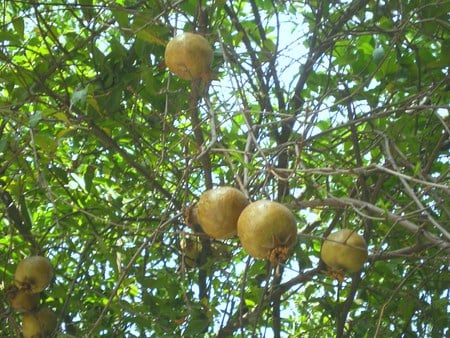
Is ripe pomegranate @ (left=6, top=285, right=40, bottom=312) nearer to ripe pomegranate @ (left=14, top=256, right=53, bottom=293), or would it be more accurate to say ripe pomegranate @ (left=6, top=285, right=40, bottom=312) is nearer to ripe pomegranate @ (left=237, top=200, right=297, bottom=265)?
ripe pomegranate @ (left=14, top=256, right=53, bottom=293)

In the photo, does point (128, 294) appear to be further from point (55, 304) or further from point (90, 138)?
point (90, 138)

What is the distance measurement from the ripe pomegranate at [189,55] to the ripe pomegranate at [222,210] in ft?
1.52

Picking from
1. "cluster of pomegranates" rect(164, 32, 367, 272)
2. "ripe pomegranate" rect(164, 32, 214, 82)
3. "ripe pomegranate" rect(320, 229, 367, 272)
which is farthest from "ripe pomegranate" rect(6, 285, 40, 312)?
"ripe pomegranate" rect(320, 229, 367, 272)

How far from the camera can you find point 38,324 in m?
2.24

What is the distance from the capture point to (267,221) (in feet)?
4.43

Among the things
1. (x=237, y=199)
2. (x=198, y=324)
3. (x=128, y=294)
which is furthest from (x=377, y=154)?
(x=237, y=199)

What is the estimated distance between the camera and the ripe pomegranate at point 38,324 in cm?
224

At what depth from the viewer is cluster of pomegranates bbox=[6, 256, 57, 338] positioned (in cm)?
209

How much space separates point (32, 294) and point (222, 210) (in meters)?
1.01

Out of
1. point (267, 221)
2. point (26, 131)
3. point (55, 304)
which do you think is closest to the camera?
point (267, 221)

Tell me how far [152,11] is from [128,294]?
122 cm

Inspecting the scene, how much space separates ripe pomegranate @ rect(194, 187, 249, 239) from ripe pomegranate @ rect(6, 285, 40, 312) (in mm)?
901

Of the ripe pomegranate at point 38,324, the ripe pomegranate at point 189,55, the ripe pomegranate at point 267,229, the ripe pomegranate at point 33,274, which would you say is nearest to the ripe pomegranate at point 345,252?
the ripe pomegranate at point 267,229

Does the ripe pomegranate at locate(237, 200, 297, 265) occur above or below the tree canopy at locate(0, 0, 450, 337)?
below
